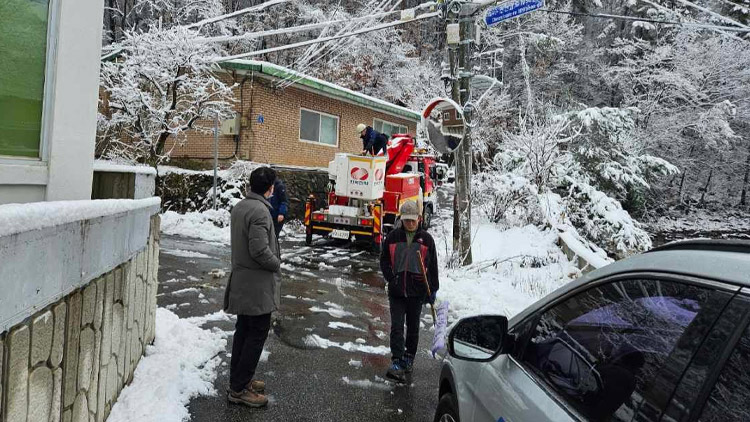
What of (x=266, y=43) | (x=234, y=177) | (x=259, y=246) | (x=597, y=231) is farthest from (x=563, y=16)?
(x=259, y=246)

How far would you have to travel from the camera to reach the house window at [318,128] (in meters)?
17.4

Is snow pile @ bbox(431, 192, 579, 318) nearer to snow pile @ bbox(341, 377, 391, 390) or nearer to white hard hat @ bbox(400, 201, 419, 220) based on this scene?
snow pile @ bbox(341, 377, 391, 390)

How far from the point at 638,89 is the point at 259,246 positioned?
101 ft

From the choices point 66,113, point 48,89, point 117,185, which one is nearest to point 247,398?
point 117,185

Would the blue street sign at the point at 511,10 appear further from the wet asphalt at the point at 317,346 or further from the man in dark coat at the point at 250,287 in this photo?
the man in dark coat at the point at 250,287

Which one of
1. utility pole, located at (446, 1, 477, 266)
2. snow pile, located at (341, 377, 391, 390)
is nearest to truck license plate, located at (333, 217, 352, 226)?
utility pole, located at (446, 1, 477, 266)

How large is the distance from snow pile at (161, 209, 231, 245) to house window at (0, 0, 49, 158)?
9045mm

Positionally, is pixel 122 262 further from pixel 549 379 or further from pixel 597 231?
pixel 597 231

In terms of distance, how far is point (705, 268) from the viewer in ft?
4.34

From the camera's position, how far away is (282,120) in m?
16.2

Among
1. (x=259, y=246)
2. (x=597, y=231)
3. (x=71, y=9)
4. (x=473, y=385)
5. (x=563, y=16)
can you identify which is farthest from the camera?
(x=563, y=16)

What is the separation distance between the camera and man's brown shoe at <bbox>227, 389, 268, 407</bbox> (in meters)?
3.78

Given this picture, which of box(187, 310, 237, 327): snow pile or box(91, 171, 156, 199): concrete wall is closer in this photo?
box(91, 171, 156, 199): concrete wall

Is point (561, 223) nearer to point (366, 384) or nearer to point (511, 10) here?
point (511, 10)
